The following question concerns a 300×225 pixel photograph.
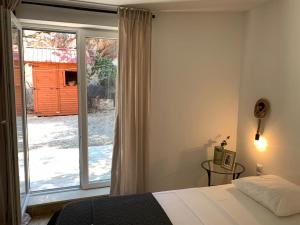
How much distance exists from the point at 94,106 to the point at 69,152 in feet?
3.34

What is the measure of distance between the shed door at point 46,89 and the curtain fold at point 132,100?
45.3 inches

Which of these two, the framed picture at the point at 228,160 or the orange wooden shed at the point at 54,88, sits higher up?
the orange wooden shed at the point at 54,88

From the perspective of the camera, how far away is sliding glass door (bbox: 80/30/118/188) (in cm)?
273

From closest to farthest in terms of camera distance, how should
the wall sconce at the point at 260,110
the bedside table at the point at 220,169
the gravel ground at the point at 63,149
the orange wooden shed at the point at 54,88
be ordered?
the wall sconce at the point at 260,110 → the bedside table at the point at 220,169 → the gravel ground at the point at 63,149 → the orange wooden shed at the point at 54,88

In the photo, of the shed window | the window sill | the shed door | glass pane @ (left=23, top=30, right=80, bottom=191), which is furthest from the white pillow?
the shed door

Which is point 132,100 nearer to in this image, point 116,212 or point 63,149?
point 116,212

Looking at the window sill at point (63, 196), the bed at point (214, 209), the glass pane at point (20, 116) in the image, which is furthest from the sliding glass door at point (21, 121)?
the bed at point (214, 209)

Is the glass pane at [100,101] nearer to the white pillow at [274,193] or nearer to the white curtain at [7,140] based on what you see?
the white curtain at [7,140]

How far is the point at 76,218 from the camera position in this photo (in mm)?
Answer: 1582

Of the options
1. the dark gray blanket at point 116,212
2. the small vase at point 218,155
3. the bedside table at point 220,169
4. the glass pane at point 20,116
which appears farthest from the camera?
the small vase at point 218,155

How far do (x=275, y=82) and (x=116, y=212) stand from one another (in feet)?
6.19

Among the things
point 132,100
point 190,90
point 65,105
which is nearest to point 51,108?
point 65,105

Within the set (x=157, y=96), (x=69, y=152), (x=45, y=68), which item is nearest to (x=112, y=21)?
(x=157, y=96)

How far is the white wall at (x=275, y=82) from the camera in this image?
7.00ft
